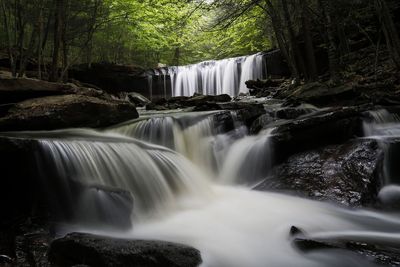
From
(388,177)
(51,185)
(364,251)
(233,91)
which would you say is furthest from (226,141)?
(233,91)

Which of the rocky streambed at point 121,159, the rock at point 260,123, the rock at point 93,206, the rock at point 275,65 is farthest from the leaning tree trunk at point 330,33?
the rock at point 93,206

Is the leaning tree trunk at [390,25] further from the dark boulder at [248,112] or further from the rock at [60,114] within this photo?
the rock at [60,114]

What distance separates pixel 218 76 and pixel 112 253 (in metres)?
16.0

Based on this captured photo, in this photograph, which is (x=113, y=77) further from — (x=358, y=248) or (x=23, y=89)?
(x=358, y=248)

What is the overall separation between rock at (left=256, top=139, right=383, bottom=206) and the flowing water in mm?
242

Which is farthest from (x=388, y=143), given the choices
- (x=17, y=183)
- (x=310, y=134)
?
(x=17, y=183)

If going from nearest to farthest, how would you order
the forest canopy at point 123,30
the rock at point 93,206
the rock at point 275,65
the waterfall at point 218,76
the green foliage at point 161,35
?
1. the rock at point 93,206
2. the forest canopy at point 123,30
3. the green foliage at point 161,35
4. the rock at point 275,65
5. the waterfall at point 218,76

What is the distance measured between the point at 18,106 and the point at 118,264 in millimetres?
4880

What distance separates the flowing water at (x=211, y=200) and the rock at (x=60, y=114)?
0.30m

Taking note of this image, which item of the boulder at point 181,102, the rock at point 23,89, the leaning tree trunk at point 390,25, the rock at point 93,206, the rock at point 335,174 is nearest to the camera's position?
the rock at point 93,206

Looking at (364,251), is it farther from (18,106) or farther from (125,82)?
(125,82)

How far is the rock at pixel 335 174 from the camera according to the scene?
5.29m

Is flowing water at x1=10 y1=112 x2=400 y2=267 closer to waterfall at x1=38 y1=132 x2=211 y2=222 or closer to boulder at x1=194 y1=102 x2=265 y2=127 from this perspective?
waterfall at x1=38 y1=132 x2=211 y2=222

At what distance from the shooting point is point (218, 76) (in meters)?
18.5
